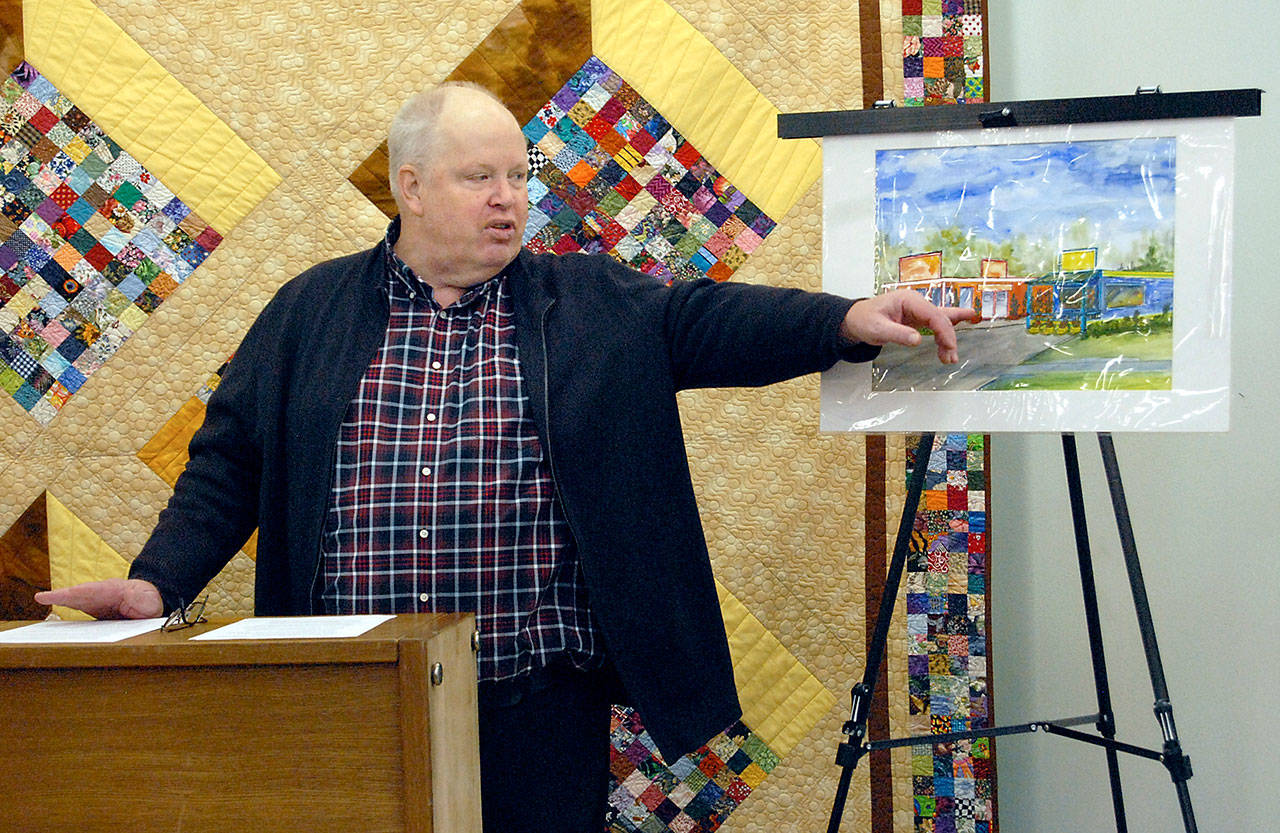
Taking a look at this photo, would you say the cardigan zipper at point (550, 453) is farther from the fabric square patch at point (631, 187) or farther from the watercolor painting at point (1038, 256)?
the fabric square patch at point (631, 187)

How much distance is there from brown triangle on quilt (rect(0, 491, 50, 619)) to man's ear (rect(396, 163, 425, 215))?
4.00ft

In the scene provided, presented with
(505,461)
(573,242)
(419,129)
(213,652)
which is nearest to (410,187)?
(419,129)

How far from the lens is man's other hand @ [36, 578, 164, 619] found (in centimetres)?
135

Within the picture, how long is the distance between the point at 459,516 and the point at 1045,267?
3.02 feet

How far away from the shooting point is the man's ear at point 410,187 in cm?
169

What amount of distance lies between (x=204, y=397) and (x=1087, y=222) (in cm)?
178

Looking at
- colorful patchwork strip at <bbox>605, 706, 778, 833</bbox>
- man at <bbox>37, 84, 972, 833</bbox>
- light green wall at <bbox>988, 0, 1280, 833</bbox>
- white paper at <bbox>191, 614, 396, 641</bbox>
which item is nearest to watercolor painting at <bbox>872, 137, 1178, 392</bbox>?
man at <bbox>37, 84, 972, 833</bbox>

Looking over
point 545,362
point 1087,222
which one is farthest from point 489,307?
point 1087,222

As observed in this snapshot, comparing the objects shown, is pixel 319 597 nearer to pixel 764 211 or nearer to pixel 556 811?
pixel 556 811

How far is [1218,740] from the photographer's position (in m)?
1.88

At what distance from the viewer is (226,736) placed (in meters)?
1.10

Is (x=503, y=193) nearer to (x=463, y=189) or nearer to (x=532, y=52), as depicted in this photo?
(x=463, y=189)

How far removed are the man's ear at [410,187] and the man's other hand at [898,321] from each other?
696 mm

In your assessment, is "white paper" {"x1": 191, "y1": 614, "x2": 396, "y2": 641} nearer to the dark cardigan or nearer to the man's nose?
the dark cardigan
